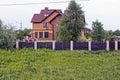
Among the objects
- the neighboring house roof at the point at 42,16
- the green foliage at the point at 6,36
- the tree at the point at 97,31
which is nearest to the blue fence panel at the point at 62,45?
the green foliage at the point at 6,36

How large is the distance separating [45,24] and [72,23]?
18.2 metres

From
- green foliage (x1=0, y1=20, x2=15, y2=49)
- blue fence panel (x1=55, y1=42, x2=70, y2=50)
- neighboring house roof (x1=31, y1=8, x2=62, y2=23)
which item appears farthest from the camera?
neighboring house roof (x1=31, y1=8, x2=62, y2=23)

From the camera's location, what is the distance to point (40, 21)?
65.6 metres

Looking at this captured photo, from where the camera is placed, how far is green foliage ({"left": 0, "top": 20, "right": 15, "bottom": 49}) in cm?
3653

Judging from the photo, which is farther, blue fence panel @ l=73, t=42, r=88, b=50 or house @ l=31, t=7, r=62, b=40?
house @ l=31, t=7, r=62, b=40

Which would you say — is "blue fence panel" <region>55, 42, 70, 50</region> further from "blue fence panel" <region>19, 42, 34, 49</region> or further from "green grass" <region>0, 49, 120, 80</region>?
"green grass" <region>0, 49, 120, 80</region>

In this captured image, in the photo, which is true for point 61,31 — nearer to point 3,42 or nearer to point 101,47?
point 101,47

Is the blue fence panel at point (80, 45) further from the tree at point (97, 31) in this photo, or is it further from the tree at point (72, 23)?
the tree at point (97, 31)

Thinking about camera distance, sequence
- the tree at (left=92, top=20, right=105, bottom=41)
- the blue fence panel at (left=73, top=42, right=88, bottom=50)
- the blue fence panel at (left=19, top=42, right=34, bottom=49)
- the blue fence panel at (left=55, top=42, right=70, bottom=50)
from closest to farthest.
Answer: the blue fence panel at (left=73, top=42, right=88, bottom=50) → the blue fence panel at (left=55, top=42, right=70, bottom=50) → the blue fence panel at (left=19, top=42, right=34, bottom=49) → the tree at (left=92, top=20, right=105, bottom=41)

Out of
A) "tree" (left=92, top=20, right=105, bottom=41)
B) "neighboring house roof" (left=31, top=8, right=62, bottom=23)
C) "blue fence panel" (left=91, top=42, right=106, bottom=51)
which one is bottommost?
"blue fence panel" (left=91, top=42, right=106, bottom=51)

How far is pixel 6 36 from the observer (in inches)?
1438

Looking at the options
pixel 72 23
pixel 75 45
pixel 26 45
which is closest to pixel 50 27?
pixel 72 23

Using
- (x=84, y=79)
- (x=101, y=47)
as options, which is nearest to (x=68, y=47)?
(x=101, y=47)

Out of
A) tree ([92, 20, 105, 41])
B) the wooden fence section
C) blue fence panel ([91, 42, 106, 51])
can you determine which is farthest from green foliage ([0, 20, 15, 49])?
tree ([92, 20, 105, 41])
